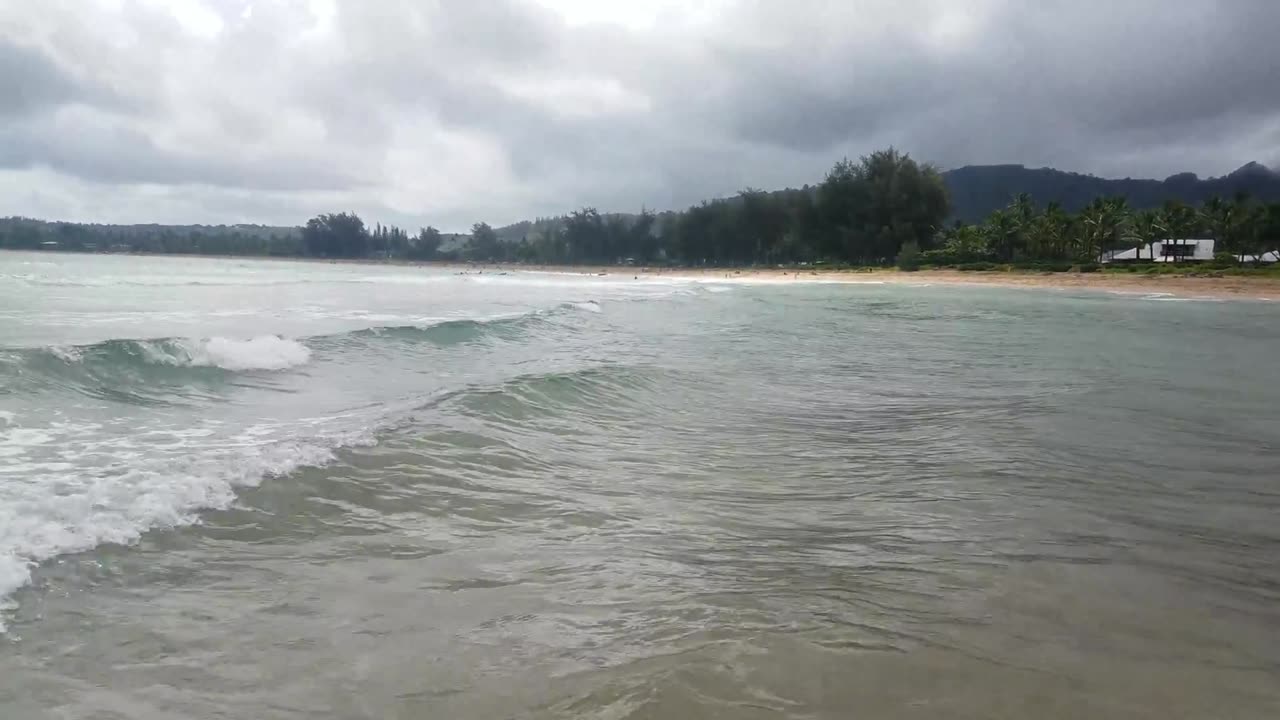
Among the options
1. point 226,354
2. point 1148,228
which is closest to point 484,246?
point 1148,228

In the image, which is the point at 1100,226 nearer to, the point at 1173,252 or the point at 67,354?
the point at 1173,252

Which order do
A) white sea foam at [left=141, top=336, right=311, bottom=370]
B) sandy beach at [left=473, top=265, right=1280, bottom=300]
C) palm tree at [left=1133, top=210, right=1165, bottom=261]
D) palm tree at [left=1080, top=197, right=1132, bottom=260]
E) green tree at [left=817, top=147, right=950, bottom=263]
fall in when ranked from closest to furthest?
white sea foam at [left=141, top=336, right=311, bottom=370]
sandy beach at [left=473, top=265, right=1280, bottom=300]
palm tree at [left=1080, top=197, right=1132, bottom=260]
palm tree at [left=1133, top=210, right=1165, bottom=261]
green tree at [left=817, top=147, right=950, bottom=263]

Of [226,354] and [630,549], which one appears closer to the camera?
[630,549]

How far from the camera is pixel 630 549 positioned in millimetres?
4586

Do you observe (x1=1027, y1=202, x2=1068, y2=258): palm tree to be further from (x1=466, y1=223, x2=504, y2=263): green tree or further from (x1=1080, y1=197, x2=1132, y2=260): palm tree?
(x1=466, y1=223, x2=504, y2=263): green tree

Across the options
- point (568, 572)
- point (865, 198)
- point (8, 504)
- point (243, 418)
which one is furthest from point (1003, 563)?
point (865, 198)

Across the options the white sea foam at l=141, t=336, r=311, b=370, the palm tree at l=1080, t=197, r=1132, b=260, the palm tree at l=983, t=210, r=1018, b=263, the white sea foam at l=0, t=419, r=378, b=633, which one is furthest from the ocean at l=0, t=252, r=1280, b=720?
the palm tree at l=983, t=210, r=1018, b=263

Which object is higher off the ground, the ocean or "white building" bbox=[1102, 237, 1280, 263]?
"white building" bbox=[1102, 237, 1280, 263]

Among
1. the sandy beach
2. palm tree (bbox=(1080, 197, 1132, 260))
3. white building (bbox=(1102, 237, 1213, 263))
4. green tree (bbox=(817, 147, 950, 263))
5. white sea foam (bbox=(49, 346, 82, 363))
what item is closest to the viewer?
white sea foam (bbox=(49, 346, 82, 363))

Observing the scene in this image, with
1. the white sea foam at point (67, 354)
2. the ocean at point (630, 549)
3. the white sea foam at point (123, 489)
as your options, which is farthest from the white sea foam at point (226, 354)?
the white sea foam at point (123, 489)

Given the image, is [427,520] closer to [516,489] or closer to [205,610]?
[516,489]

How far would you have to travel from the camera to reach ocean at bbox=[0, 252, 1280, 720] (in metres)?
3.02

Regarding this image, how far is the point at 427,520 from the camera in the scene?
5164mm

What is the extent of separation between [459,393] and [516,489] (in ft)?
13.4
